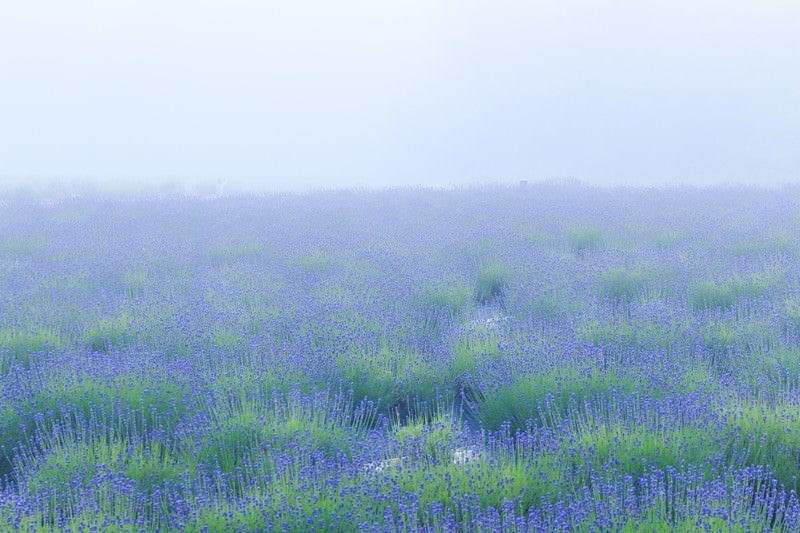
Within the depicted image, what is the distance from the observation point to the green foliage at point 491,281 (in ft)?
19.2

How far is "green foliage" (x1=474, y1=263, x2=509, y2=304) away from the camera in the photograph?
19.2 ft

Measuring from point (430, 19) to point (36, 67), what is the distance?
3522 centimetres

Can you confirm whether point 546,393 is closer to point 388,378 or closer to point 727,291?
point 388,378

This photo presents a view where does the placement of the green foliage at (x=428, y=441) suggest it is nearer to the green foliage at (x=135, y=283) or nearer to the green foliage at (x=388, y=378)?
the green foliage at (x=388, y=378)

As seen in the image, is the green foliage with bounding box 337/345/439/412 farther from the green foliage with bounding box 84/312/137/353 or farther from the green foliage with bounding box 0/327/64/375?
the green foliage with bounding box 0/327/64/375

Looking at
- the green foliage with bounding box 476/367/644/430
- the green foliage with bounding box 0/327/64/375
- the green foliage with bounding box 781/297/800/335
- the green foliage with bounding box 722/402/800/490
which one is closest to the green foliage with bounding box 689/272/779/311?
the green foliage with bounding box 781/297/800/335

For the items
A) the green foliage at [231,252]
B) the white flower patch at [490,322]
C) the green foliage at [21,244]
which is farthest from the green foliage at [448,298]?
the green foliage at [21,244]

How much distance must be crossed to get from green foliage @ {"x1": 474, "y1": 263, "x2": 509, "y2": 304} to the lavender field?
29 mm

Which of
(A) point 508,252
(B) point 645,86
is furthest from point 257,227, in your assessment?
(B) point 645,86

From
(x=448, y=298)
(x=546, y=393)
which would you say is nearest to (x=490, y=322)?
(x=448, y=298)

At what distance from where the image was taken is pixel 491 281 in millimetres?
6016

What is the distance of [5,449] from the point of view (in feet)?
9.91

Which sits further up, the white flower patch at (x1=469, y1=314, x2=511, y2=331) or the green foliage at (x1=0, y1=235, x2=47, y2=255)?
the green foliage at (x1=0, y1=235, x2=47, y2=255)

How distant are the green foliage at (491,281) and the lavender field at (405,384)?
0.10ft
